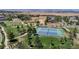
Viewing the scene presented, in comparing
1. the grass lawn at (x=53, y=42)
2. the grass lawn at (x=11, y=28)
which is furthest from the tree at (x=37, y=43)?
the grass lawn at (x=11, y=28)

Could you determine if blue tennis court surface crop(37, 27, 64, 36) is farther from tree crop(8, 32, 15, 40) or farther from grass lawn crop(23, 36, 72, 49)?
tree crop(8, 32, 15, 40)

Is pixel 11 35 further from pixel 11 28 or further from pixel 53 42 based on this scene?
pixel 53 42

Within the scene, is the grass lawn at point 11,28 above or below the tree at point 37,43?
above

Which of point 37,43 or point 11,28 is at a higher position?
point 11,28

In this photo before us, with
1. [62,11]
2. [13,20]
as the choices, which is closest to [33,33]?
[13,20]

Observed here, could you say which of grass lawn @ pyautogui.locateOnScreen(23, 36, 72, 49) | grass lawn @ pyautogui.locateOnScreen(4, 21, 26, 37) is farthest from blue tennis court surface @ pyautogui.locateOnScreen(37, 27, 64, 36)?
grass lawn @ pyautogui.locateOnScreen(4, 21, 26, 37)

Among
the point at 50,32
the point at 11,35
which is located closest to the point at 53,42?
the point at 50,32

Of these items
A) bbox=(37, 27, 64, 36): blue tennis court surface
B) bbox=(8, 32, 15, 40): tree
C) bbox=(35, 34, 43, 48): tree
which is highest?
bbox=(37, 27, 64, 36): blue tennis court surface

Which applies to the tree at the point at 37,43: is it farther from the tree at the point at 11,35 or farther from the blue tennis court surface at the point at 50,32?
the tree at the point at 11,35
